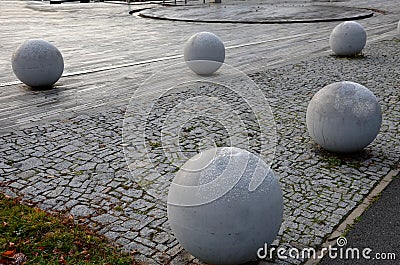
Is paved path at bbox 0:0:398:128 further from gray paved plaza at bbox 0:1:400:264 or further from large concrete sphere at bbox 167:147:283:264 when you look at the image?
large concrete sphere at bbox 167:147:283:264

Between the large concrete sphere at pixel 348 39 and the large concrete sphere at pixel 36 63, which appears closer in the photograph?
the large concrete sphere at pixel 36 63

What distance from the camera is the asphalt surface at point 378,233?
16.7ft

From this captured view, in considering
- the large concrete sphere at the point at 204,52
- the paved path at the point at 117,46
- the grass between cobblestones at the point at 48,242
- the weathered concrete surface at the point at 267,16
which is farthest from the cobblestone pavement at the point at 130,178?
the weathered concrete surface at the point at 267,16

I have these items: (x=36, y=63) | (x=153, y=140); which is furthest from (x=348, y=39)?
(x=36, y=63)

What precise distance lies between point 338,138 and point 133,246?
4.09 metres

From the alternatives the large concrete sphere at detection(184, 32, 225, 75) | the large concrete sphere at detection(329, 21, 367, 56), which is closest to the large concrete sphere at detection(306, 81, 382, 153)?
the large concrete sphere at detection(184, 32, 225, 75)

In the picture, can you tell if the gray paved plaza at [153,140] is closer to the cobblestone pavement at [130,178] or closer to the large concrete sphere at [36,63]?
the cobblestone pavement at [130,178]

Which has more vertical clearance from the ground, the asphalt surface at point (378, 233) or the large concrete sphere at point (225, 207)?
the large concrete sphere at point (225, 207)

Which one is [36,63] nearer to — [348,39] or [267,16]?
[348,39]

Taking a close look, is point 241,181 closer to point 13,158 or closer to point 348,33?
point 13,158

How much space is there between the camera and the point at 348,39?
1623 cm

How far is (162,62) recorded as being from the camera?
16.2 metres

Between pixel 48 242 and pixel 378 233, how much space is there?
3969mm

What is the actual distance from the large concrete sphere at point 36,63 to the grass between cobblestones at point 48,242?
6535 mm
